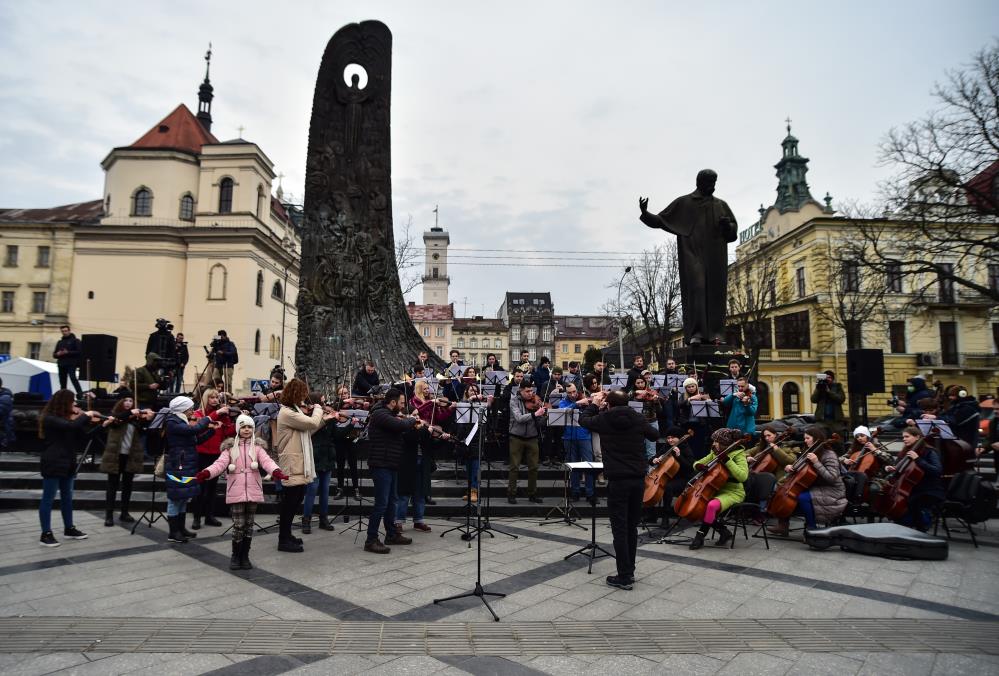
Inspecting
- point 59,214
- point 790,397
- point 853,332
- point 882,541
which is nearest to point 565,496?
point 882,541

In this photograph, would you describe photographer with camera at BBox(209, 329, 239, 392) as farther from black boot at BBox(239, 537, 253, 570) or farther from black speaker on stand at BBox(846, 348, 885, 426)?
black speaker on stand at BBox(846, 348, 885, 426)

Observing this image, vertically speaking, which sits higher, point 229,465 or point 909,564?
point 229,465

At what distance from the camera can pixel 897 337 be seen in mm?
43500

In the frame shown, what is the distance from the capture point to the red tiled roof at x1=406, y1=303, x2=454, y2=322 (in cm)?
9406

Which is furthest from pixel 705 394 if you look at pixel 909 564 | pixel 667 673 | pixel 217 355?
pixel 217 355

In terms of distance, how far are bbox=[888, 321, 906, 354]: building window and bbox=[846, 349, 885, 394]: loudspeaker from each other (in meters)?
37.7

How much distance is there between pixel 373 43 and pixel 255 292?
3209 centimetres

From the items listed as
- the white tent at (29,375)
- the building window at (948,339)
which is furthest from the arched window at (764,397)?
the white tent at (29,375)

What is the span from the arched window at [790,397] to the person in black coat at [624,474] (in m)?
43.2

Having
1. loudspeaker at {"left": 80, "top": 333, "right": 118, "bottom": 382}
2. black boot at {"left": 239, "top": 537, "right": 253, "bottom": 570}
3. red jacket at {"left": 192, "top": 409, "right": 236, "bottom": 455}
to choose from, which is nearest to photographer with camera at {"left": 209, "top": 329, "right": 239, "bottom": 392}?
loudspeaker at {"left": 80, "top": 333, "right": 118, "bottom": 382}

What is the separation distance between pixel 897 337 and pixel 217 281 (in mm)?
50499

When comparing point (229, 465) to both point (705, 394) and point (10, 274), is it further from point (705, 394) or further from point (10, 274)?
point (10, 274)

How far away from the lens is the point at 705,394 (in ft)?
34.1

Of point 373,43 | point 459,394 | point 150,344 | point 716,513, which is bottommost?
point 716,513
